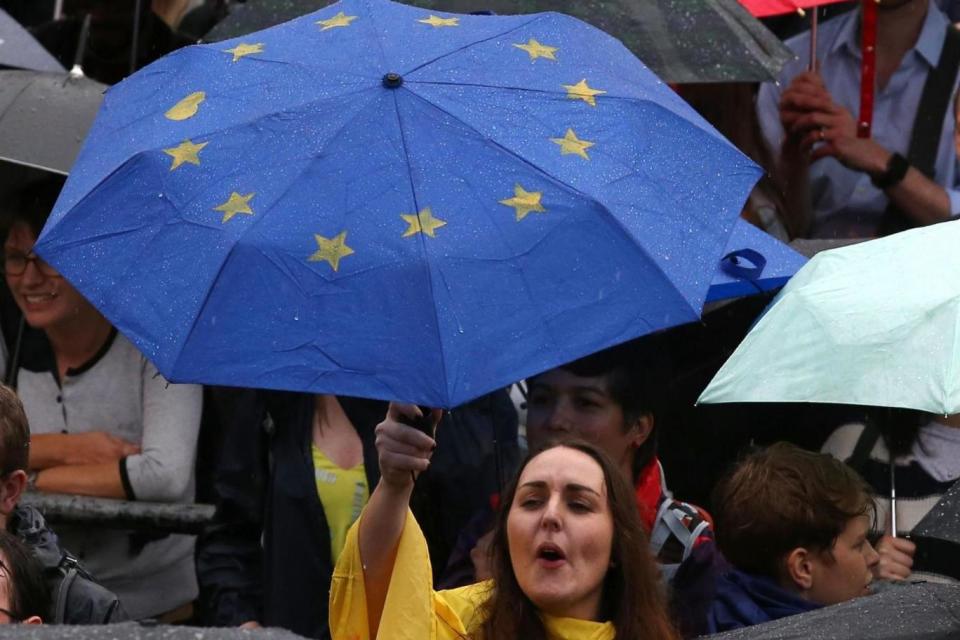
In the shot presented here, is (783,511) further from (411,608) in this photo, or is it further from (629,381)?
(411,608)

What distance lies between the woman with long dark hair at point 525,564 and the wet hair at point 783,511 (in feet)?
1.54

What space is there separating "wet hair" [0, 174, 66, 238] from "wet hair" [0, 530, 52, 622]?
1767mm

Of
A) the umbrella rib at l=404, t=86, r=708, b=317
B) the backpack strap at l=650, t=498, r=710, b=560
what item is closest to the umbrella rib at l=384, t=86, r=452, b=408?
the umbrella rib at l=404, t=86, r=708, b=317

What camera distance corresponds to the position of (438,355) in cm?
414

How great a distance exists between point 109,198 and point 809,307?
1593 millimetres

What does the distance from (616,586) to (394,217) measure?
0.97 meters

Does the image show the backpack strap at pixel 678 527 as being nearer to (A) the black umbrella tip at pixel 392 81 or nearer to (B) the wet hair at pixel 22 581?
(A) the black umbrella tip at pixel 392 81

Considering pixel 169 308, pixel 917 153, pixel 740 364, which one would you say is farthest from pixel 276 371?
pixel 917 153

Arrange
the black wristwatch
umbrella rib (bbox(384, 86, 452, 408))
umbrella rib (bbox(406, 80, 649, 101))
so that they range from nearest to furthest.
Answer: umbrella rib (bbox(384, 86, 452, 408)), umbrella rib (bbox(406, 80, 649, 101)), the black wristwatch

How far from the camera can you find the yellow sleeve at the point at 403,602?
4.33 metres

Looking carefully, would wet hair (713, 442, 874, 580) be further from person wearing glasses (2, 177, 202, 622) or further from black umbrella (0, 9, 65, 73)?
black umbrella (0, 9, 65, 73)

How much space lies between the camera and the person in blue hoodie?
5.04 m

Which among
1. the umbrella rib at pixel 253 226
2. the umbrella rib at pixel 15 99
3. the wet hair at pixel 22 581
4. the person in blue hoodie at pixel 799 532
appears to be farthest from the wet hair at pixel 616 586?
the umbrella rib at pixel 15 99

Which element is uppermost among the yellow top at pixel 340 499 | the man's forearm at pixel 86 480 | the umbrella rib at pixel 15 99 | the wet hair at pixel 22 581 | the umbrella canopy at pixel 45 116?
the umbrella rib at pixel 15 99
